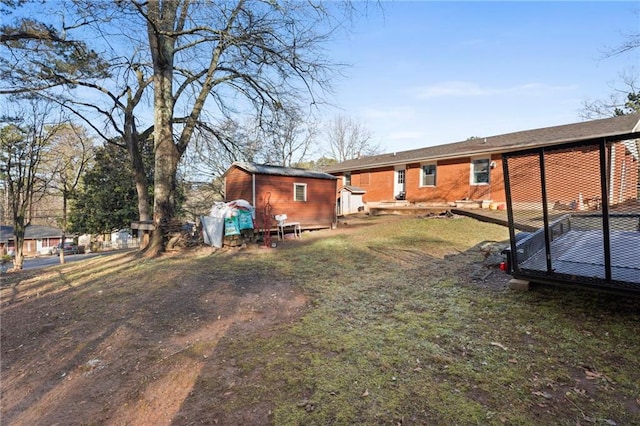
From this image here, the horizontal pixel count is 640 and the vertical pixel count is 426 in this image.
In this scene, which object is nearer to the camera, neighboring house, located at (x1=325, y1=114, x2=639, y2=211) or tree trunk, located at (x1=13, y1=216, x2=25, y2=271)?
neighboring house, located at (x1=325, y1=114, x2=639, y2=211)

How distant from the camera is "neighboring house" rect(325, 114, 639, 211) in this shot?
42.1ft

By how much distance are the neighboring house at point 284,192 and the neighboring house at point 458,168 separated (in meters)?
5.55

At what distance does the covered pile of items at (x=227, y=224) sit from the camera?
30.5 feet

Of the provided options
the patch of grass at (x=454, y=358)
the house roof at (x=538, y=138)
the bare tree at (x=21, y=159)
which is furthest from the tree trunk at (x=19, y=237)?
the house roof at (x=538, y=138)

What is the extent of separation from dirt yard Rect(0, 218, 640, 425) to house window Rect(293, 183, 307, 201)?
23.4 ft

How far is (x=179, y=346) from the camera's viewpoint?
10.1 feet

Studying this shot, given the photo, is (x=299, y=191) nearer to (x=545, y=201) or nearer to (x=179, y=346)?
(x=179, y=346)

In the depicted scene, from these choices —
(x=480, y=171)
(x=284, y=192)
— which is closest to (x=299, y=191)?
(x=284, y=192)

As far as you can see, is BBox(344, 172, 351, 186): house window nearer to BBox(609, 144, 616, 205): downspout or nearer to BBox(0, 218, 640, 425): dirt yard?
BBox(0, 218, 640, 425): dirt yard

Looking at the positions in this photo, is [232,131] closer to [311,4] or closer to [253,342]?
[311,4]

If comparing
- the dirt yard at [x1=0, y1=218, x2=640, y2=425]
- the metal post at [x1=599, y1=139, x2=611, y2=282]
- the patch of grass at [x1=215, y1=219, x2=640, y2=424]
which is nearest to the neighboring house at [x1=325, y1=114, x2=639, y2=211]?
the patch of grass at [x1=215, y1=219, x2=640, y2=424]

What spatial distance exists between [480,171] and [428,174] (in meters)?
2.78

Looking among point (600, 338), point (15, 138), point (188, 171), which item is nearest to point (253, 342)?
point (600, 338)

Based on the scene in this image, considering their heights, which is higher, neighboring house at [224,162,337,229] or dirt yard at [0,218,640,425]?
neighboring house at [224,162,337,229]
